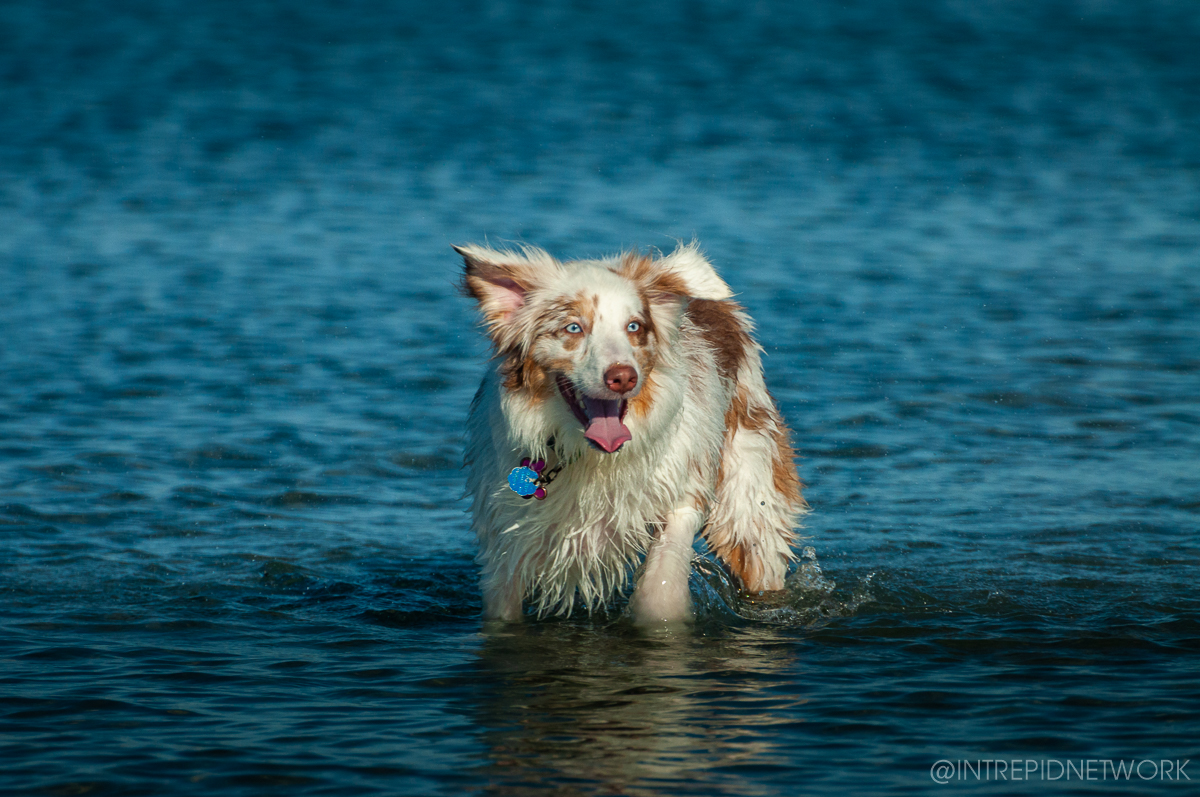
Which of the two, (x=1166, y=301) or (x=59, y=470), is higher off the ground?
(x=1166, y=301)

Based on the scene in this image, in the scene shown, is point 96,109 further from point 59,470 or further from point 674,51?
point 59,470

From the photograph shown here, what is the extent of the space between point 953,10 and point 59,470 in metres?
30.9

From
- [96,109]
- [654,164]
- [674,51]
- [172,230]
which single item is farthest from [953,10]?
[172,230]

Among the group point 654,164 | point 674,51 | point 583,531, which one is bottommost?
point 583,531

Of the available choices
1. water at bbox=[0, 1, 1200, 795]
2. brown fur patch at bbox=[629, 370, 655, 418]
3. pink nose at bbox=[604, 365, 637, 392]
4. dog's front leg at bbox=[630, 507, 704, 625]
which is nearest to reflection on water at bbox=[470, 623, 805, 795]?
water at bbox=[0, 1, 1200, 795]

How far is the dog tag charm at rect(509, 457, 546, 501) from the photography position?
5.88 meters

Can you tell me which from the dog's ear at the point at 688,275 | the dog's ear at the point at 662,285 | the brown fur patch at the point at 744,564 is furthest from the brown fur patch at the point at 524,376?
the brown fur patch at the point at 744,564

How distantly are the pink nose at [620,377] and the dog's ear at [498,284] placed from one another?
0.65 metres

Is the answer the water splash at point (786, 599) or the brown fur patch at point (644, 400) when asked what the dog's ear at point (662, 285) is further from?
the water splash at point (786, 599)

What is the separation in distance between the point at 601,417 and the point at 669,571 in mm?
1045

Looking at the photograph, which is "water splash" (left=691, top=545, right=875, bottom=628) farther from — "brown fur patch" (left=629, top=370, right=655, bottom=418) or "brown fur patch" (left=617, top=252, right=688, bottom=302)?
"brown fur patch" (left=617, top=252, right=688, bottom=302)

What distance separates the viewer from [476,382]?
39.1 feet

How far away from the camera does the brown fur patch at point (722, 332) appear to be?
6812mm

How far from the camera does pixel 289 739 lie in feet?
16.8
